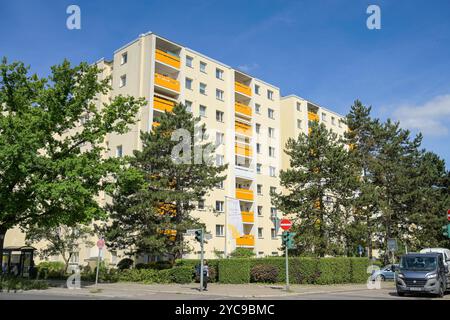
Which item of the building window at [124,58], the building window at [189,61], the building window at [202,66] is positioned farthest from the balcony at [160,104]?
the building window at [202,66]

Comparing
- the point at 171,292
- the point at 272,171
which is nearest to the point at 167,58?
the point at 272,171

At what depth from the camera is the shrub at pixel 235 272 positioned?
2853 centimetres

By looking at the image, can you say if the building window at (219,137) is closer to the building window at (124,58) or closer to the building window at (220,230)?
the building window at (220,230)

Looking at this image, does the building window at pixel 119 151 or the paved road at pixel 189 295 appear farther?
the building window at pixel 119 151

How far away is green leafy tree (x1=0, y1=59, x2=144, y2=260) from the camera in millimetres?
21969

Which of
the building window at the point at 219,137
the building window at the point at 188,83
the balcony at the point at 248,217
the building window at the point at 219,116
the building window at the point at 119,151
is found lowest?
the balcony at the point at 248,217

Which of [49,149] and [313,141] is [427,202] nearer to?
[313,141]

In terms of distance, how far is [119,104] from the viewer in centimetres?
2603

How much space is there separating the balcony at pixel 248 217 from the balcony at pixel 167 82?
1509 cm

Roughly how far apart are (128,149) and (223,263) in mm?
16185

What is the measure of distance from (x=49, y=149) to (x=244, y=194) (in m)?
26.6

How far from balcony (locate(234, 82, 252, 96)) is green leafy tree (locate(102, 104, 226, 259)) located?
2042 cm

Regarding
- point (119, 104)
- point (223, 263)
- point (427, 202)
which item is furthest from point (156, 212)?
point (427, 202)
